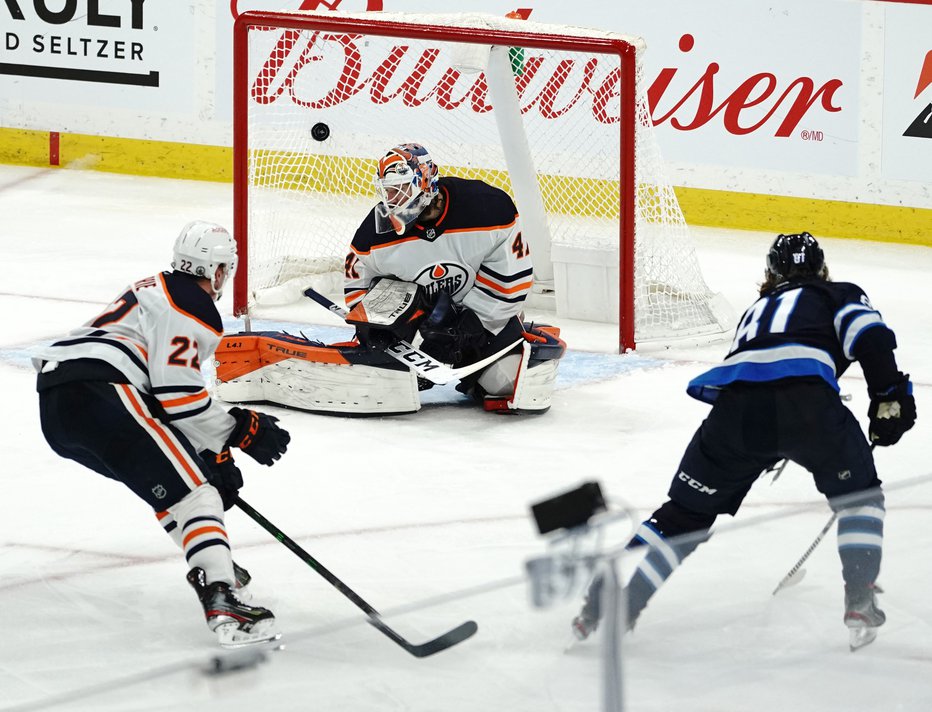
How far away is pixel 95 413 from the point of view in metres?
2.70

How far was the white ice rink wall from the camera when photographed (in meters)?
6.71

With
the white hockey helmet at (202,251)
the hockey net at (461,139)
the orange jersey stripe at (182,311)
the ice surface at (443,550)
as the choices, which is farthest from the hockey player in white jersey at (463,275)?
the orange jersey stripe at (182,311)

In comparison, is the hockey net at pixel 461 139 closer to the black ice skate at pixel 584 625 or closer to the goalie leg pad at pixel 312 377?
the goalie leg pad at pixel 312 377

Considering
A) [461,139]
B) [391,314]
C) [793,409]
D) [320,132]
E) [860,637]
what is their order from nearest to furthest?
[860,637], [793,409], [391,314], [320,132], [461,139]

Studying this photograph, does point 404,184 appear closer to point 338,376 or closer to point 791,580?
point 338,376

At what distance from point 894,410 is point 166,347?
50.3 inches

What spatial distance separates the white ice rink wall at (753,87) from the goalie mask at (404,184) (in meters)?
3.06

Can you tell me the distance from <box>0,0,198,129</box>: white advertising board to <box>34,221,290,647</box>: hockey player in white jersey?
5.27m

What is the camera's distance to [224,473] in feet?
9.46

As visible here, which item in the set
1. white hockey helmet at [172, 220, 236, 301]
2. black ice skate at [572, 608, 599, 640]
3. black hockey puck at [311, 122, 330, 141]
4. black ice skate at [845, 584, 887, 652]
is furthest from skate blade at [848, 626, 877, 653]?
black hockey puck at [311, 122, 330, 141]

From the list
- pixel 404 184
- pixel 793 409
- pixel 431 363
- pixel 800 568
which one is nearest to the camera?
pixel 800 568

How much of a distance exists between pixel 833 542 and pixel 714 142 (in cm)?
544

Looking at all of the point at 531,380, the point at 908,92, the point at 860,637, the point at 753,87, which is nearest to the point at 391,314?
the point at 531,380

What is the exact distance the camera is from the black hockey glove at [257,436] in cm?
280
